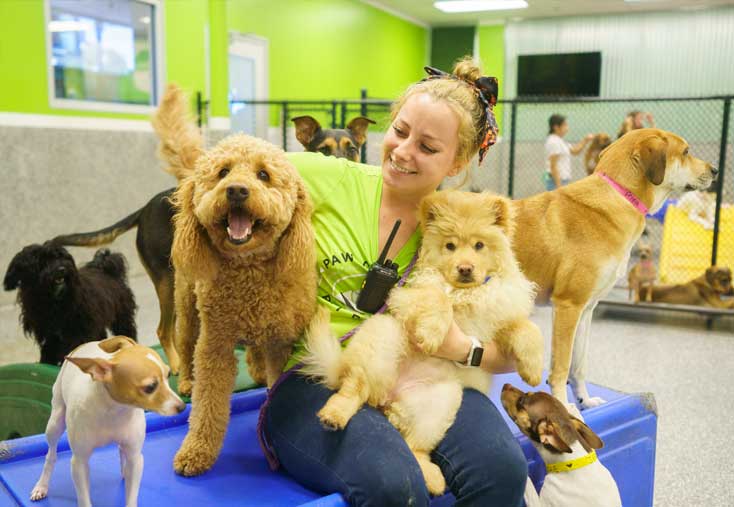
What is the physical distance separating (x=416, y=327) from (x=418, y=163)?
1.59 feet

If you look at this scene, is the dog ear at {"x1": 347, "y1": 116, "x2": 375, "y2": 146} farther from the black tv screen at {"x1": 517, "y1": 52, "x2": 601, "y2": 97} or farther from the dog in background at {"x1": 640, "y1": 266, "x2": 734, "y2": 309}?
the black tv screen at {"x1": 517, "y1": 52, "x2": 601, "y2": 97}

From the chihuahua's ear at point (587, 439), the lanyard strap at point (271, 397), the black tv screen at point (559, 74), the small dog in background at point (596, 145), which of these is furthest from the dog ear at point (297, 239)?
the black tv screen at point (559, 74)

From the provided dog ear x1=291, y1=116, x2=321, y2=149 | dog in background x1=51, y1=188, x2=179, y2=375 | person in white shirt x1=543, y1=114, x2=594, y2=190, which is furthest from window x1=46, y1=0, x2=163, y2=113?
person in white shirt x1=543, y1=114, x2=594, y2=190

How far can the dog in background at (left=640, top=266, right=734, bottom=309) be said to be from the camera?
521 centimetres

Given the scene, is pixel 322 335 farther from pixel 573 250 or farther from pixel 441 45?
pixel 441 45

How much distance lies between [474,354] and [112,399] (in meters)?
0.88

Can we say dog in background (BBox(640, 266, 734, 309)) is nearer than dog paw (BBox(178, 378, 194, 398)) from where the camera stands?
No

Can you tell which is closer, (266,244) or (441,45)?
(266,244)

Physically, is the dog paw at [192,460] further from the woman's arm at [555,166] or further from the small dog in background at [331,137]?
the woman's arm at [555,166]

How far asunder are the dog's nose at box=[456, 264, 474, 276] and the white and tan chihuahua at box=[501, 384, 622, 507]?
491 millimetres

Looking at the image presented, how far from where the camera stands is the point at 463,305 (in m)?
1.70

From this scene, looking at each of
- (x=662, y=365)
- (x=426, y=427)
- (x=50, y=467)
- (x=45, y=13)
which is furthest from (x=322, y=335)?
(x=45, y=13)

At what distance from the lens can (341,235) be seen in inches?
70.5

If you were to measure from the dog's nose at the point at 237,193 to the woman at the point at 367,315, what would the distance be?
41cm
